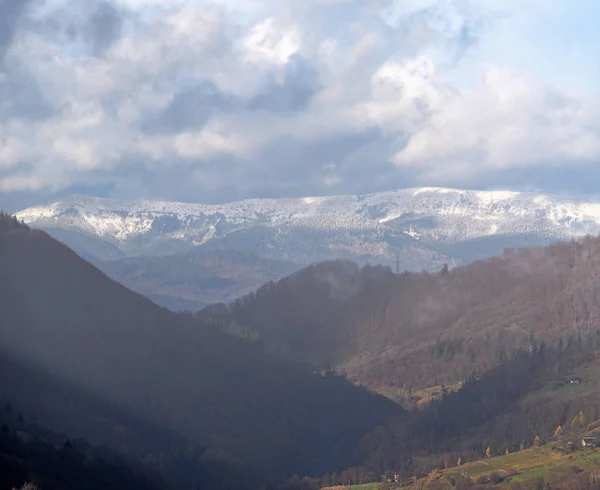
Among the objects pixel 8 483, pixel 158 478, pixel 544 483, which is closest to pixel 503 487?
pixel 544 483

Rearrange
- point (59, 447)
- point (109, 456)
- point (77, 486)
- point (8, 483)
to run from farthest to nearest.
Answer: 1. point (109, 456)
2. point (59, 447)
3. point (77, 486)
4. point (8, 483)

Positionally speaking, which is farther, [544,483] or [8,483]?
[544,483]

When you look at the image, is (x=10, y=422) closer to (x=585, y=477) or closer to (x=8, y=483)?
(x=8, y=483)

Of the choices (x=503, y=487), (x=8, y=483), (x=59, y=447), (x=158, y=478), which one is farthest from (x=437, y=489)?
(x=8, y=483)

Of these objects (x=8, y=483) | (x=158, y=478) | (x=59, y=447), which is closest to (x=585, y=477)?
(x=158, y=478)

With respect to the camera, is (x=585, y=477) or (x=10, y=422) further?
(x=585, y=477)

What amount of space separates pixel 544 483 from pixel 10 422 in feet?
359

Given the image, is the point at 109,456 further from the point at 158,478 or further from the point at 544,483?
the point at 544,483

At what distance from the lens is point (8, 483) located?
4596 inches

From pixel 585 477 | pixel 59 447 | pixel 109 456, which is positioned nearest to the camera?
pixel 59 447

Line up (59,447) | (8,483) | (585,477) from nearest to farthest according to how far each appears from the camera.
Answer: (8,483) < (59,447) < (585,477)

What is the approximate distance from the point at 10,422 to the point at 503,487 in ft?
337

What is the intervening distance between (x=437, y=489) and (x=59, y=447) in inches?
3433

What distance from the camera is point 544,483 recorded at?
641 feet
